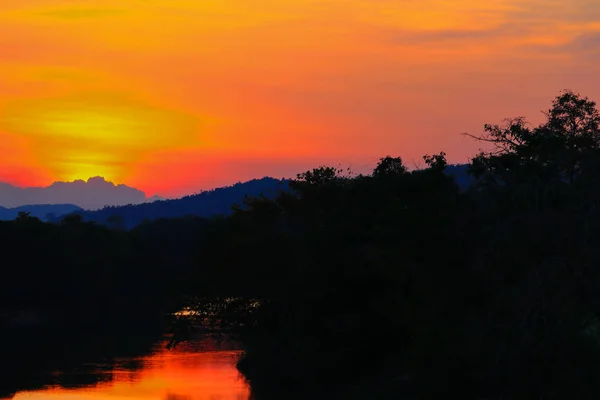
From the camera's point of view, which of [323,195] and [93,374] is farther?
[93,374]

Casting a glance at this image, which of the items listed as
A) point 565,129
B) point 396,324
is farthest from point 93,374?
point 565,129

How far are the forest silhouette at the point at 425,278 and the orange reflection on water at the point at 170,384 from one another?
160 cm

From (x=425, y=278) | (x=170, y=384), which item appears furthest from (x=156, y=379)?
(x=425, y=278)

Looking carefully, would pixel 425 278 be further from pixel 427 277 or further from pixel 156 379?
pixel 156 379

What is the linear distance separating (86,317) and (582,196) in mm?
80185

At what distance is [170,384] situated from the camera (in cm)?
5450

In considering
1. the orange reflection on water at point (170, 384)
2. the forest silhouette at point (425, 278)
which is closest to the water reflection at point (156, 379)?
the orange reflection on water at point (170, 384)

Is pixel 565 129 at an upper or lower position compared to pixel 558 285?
upper

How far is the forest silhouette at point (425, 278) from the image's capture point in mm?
30562

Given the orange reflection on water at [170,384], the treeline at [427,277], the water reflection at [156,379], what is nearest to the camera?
the treeline at [427,277]

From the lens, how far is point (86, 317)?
10412 cm

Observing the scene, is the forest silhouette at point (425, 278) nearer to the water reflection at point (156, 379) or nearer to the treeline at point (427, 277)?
the treeline at point (427, 277)

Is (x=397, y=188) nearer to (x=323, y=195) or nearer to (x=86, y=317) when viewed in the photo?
(x=323, y=195)

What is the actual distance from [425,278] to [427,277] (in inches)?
7.9
